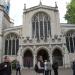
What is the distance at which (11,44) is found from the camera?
37.5 metres

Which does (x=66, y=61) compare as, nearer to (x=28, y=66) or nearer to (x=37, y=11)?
(x=28, y=66)

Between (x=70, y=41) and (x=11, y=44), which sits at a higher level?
(x=70, y=41)

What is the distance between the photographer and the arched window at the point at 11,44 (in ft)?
122

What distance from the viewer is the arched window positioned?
37312 mm

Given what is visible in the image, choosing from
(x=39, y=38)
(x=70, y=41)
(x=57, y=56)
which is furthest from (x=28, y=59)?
(x=70, y=41)

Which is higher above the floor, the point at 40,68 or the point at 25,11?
the point at 25,11

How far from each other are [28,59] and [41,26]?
6394mm

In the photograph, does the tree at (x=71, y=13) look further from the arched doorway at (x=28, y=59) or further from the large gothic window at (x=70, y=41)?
the arched doorway at (x=28, y=59)

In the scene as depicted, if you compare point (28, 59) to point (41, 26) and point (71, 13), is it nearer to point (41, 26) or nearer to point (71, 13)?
point (41, 26)

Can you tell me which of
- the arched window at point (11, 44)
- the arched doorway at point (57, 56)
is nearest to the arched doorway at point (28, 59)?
the arched window at point (11, 44)

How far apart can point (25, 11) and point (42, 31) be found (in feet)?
17.4

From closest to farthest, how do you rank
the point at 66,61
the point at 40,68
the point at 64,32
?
the point at 40,68 → the point at 66,61 → the point at 64,32

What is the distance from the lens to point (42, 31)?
37.1 metres

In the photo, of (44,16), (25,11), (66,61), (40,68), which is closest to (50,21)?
(44,16)
